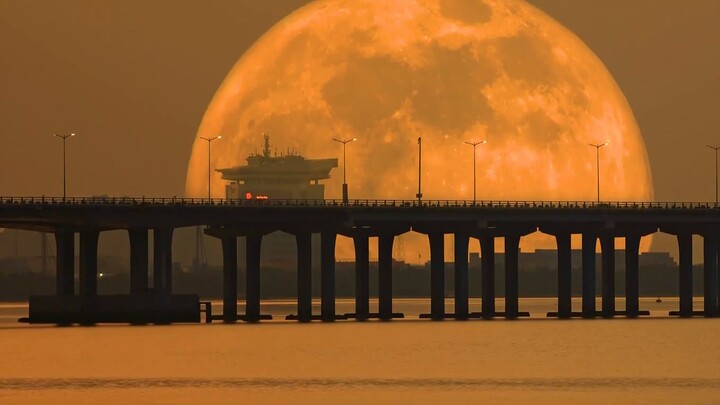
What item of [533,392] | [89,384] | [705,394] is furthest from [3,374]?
[705,394]

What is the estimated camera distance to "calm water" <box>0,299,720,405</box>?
139000mm

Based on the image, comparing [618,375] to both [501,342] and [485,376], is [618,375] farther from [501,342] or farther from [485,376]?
[501,342]

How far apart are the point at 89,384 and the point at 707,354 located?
52.1 m

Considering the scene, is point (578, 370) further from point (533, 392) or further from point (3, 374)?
point (3, 374)

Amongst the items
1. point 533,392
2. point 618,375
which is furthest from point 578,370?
point 533,392

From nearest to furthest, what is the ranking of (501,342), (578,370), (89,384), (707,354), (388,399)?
(388,399) → (89,384) → (578,370) → (707,354) → (501,342)

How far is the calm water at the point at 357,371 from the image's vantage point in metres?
139

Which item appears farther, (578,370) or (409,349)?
(409,349)

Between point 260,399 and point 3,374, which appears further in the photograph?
point 3,374

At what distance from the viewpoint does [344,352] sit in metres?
181

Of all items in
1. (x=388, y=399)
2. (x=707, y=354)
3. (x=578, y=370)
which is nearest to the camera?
(x=388, y=399)

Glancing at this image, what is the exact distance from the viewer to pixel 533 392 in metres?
142

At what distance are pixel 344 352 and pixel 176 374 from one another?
26685mm

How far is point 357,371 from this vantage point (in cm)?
16012
